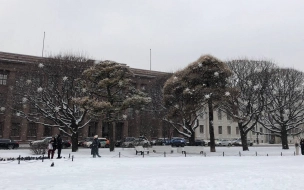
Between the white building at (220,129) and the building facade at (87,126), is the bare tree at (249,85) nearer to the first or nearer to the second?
the building facade at (87,126)

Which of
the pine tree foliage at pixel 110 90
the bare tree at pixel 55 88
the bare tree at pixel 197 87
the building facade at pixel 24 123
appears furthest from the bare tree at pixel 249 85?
the bare tree at pixel 55 88

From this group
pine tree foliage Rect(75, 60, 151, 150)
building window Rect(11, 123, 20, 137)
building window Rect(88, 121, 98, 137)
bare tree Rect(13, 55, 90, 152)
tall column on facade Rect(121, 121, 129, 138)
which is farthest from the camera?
tall column on facade Rect(121, 121, 129, 138)

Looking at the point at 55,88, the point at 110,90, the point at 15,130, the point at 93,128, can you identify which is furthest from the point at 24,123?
the point at 110,90

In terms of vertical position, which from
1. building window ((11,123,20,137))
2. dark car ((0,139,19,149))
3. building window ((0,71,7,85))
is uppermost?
building window ((0,71,7,85))

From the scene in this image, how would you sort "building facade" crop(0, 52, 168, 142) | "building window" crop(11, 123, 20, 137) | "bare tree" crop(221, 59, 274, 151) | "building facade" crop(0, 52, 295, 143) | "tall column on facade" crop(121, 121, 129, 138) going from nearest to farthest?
"bare tree" crop(221, 59, 274, 151) → "building facade" crop(0, 52, 295, 143) → "building facade" crop(0, 52, 168, 142) → "building window" crop(11, 123, 20, 137) → "tall column on facade" crop(121, 121, 129, 138)

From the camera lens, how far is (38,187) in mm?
9320

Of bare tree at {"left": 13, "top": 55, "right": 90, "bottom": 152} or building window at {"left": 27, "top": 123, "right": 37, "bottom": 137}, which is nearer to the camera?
bare tree at {"left": 13, "top": 55, "right": 90, "bottom": 152}

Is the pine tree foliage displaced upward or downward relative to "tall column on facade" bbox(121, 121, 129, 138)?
upward

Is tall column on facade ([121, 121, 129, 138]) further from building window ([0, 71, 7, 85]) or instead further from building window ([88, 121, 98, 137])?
building window ([0, 71, 7, 85])

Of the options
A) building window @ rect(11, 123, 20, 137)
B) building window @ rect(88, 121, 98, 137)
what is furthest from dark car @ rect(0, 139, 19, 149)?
building window @ rect(88, 121, 98, 137)

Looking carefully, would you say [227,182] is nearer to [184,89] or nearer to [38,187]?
[38,187]

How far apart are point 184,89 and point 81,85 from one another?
10224mm

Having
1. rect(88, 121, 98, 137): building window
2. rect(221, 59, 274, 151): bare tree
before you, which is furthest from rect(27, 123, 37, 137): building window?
rect(221, 59, 274, 151): bare tree

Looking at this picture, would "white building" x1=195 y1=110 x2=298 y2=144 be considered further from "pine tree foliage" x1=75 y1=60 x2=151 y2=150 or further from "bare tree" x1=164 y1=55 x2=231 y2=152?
"pine tree foliage" x1=75 y1=60 x2=151 y2=150
